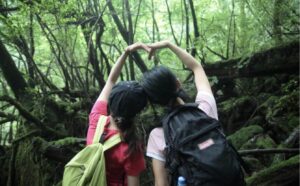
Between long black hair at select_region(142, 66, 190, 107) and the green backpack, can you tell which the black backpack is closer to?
long black hair at select_region(142, 66, 190, 107)

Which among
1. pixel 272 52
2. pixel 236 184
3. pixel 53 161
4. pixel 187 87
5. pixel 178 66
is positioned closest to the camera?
pixel 236 184

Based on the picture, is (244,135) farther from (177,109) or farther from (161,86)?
(161,86)

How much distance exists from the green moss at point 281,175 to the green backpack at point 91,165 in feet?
6.63

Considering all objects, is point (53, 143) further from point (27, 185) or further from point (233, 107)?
point (233, 107)

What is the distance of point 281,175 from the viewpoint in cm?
361

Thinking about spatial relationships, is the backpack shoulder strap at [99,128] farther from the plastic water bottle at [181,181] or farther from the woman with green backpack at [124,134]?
the plastic water bottle at [181,181]

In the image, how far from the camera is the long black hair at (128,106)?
2294mm

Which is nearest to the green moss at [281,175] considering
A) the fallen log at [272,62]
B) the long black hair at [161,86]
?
the long black hair at [161,86]

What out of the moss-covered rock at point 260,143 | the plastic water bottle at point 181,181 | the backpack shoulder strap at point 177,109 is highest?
the backpack shoulder strap at point 177,109

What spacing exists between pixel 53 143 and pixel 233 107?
3.57 m

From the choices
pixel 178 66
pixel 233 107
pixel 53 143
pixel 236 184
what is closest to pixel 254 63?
pixel 233 107

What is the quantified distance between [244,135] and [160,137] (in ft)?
12.9

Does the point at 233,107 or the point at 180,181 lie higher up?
the point at 180,181

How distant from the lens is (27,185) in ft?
19.5
